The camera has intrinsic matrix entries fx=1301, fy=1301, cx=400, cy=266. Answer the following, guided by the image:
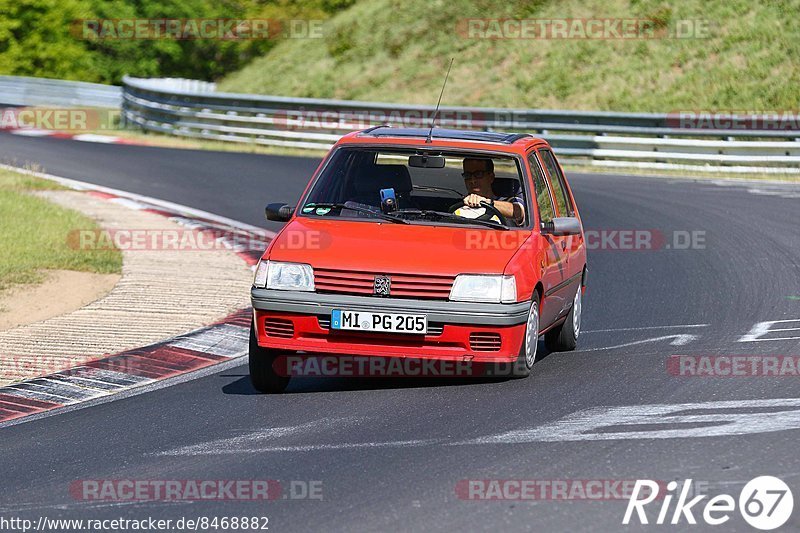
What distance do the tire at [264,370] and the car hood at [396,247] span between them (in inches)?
23.2

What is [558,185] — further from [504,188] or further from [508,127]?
[508,127]

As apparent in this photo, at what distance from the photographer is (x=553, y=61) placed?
39688 mm

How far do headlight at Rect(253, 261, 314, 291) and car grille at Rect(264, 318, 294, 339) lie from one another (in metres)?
0.20

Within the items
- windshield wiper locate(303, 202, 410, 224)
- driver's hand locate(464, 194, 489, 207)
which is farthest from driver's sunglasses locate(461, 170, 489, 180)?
windshield wiper locate(303, 202, 410, 224)

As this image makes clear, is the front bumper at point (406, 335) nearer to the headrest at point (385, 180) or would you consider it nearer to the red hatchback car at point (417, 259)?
the red hatchback car at point (417, 259)

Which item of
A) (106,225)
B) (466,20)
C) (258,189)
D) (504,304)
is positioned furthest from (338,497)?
(466,20)

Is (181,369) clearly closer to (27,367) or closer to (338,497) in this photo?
(27,367)

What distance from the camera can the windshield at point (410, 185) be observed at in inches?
354

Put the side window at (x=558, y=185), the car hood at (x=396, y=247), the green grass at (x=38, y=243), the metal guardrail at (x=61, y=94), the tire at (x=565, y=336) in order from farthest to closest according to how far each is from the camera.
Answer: the metal guardrail at (x=61, y=94) < the green grass at (x=38, y=243) < the side window at (x=558, y=185) < the tire at (x=565, y=336) < the car hood at (x=396, y=247)

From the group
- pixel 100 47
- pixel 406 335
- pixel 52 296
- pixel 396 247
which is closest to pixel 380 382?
pixel 406 335

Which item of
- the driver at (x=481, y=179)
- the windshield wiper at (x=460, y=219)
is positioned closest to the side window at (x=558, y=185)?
the driver at (x=481, y=179)

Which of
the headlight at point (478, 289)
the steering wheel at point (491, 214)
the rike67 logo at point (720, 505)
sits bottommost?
the rike67 logo at point (720, 505)

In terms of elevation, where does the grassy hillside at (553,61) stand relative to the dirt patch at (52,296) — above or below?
above

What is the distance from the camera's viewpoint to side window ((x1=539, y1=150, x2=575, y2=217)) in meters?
9.92
